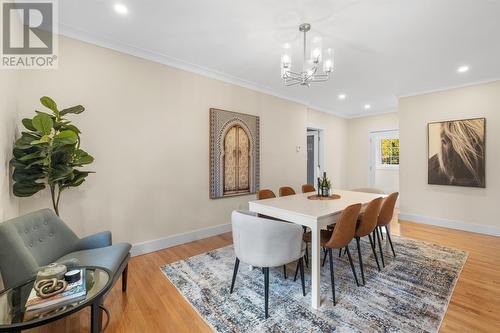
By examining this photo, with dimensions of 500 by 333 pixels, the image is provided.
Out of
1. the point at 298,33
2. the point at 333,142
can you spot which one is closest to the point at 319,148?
the point at 333,142

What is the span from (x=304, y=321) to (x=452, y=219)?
13.7ft

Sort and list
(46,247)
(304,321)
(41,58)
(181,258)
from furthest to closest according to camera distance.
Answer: (181,258) < (41,58) < (46,247) < (304,321)

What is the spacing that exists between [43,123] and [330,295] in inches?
122

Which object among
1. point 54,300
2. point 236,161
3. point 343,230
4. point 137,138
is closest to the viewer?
point 54,300

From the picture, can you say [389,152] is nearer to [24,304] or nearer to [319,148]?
[319,148]

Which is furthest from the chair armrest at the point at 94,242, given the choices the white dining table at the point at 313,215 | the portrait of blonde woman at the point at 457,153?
the portrait of blonde woman at the point at 457,153

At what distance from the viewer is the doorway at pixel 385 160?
6.26 m

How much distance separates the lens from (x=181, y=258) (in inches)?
116

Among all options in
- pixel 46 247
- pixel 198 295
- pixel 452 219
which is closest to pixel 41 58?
pixel 46 247

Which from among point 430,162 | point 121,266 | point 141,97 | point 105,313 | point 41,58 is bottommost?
point 105,313

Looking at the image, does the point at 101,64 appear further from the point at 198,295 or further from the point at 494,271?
the point at 494,271

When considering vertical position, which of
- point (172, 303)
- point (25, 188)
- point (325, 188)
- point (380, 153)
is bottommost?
point (172, 303)

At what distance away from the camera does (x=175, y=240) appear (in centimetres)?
336

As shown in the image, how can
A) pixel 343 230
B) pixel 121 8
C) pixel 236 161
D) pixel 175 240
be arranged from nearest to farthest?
1. pixel 343 230
2. pixel 121 8
3. pixel 175 240
4. pixel 236 161
